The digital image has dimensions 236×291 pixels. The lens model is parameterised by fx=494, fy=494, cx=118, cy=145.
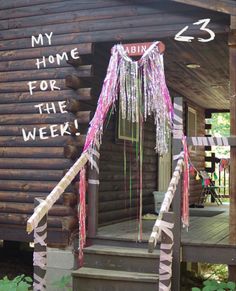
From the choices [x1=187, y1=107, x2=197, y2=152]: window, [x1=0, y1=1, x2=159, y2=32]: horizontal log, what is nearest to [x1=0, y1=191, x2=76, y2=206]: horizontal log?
[x1=0, y1=1, x2=159, y2=32]: horizontal log

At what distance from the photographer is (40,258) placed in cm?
560

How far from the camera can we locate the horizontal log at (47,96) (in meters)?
7.22

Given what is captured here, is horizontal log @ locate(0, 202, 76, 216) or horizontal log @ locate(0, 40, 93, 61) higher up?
horizontal log @ locate(0, 40, 93, 61)

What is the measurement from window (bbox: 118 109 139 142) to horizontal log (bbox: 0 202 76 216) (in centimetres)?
213

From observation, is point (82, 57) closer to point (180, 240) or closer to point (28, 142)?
point (28, 142)

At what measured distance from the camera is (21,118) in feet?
25.0

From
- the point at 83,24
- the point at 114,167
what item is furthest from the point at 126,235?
the point at 83,24

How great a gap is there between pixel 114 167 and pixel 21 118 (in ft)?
6.47

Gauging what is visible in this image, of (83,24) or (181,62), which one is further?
(181,62)

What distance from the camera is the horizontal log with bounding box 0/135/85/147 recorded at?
7.21 meters

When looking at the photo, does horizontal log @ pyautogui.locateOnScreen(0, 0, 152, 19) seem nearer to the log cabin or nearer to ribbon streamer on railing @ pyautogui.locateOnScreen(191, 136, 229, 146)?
the log cabin

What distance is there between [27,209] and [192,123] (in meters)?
7.13

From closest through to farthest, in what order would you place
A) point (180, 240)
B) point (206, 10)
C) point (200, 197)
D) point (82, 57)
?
point (180, 240)
point (206, 10)
point (82, 57)
point (200, 197)

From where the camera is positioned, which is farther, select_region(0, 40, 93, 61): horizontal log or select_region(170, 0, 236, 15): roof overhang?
select_region(0, 40, 93, 61): horizontal log
